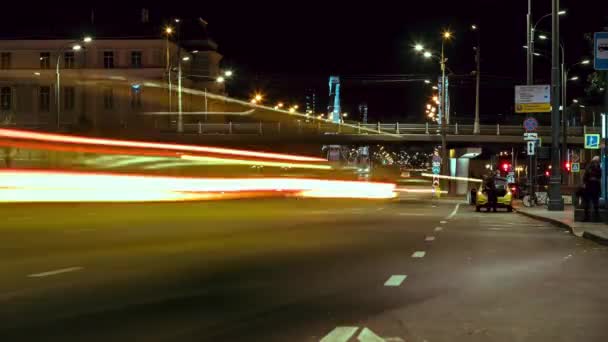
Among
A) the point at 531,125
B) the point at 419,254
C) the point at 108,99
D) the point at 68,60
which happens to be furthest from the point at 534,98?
the point at 68,60

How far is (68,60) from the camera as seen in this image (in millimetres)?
103812

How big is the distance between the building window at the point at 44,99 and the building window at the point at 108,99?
19.4ft

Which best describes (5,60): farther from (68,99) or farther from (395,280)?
(395,280)

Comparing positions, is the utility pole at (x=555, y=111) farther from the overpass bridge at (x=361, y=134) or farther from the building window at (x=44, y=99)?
the building window at (x=44, y=99)

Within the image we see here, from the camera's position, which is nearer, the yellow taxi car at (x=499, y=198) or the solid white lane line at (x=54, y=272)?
the solid white lane line at (x=54, y=272)

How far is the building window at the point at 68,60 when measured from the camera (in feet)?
340

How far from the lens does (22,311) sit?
9.36 meters

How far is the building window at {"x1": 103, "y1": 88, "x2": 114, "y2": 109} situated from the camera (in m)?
103

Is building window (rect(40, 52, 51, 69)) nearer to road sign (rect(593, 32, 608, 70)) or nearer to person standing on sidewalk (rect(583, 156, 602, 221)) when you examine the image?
person standing on sidewalk (rect(583, 156, 602, 221))

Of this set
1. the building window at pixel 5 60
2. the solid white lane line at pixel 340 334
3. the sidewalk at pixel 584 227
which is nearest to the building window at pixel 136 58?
the building window at pixel 5 60

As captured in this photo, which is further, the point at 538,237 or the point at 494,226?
the point at 494,226

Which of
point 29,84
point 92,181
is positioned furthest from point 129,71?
point 92,181

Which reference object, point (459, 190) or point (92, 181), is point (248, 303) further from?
point (459, 190)

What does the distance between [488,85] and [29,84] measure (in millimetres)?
48004
